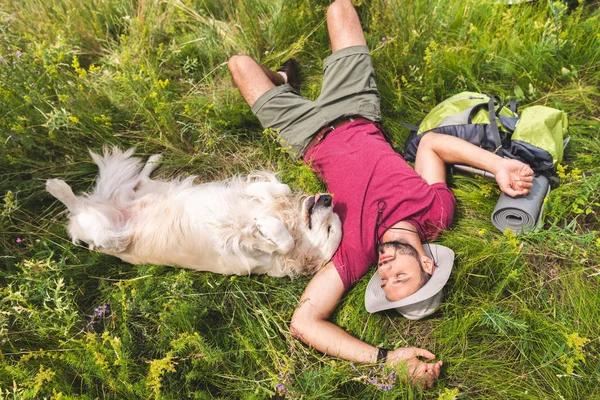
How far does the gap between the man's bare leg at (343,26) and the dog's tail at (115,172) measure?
178 centimetres

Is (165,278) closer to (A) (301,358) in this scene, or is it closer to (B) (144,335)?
(B) (144,335)

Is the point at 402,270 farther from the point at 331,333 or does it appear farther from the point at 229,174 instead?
the point at 229,174

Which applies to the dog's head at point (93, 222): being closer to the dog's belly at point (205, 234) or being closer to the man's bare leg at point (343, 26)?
the dog's belly at point (205, 234)

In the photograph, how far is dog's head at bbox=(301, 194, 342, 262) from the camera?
93.4 inches

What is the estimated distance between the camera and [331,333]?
2350 mm

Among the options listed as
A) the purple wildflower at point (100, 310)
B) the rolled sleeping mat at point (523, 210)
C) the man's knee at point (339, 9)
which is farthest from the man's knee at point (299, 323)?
the man's knee at point (339, 9)

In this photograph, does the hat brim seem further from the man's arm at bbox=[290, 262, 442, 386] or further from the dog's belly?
the dog's belly

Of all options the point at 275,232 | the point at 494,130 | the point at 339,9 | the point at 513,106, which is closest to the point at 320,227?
the point at 275,232

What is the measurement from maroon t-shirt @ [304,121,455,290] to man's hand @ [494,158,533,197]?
32 centimetres

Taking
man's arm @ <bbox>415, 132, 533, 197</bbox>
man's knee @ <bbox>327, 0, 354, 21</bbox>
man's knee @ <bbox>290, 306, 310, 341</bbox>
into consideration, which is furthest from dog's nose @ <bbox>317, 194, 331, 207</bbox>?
man's knee @ <bbox>327, 0, 354, 21</bbox>

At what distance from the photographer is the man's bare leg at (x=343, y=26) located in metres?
3.14

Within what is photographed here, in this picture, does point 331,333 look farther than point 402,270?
Yes

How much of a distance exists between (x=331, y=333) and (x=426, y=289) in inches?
23.7

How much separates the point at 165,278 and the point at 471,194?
2.11 metres
